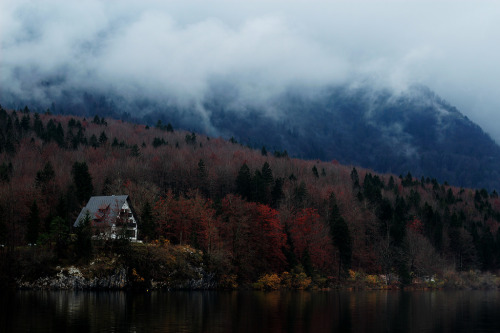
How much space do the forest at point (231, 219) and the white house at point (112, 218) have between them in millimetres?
2606

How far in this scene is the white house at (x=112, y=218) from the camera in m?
90.9

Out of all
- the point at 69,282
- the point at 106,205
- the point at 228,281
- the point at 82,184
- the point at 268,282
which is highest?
the point at 82,184

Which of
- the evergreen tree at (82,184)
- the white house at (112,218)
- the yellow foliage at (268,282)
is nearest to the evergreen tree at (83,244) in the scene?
the white house at (112,218)

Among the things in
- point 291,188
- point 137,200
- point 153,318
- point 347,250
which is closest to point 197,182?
point 291,188

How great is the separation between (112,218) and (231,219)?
979 inches

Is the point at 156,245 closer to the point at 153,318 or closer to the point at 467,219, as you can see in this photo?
the point at 153,318

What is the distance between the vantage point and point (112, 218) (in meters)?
94.5

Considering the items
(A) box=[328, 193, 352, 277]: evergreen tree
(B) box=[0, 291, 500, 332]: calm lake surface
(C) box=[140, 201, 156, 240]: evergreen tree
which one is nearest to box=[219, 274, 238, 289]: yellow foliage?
(C) box=[140, 201, 156, 240]: evergreen tree

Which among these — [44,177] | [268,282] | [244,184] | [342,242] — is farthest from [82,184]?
[342,242]

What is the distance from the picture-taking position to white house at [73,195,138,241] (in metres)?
90.9

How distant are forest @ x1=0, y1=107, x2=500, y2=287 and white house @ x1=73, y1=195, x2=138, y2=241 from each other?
2.61 meters

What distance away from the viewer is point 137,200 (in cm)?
11062

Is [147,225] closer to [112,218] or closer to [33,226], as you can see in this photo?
[112,218]

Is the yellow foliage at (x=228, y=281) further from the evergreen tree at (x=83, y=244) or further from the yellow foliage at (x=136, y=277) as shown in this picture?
the evergreen tree at (x=83, y=244)
